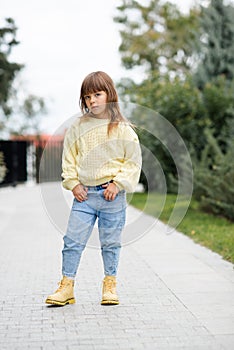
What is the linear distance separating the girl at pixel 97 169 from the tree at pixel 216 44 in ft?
41.9

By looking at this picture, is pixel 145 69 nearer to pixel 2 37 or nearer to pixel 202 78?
pixel 2 37

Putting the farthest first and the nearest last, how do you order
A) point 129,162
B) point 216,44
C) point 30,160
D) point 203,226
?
point 30,160, point 216,44, point 203,226, point 129,162

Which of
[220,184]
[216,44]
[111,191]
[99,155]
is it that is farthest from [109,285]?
[216,44]

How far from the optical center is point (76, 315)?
187 inches

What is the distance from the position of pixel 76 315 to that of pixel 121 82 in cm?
2211

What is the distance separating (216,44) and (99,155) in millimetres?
13259

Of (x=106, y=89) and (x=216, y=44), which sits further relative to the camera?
(x=216, y=44)

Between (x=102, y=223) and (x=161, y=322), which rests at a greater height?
(x=102, y=223)

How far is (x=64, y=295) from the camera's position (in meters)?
5.04

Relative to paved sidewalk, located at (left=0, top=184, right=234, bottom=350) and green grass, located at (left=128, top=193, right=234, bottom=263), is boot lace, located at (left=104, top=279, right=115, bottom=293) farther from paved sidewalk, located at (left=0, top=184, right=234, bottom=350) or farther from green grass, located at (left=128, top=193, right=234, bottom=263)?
green grass, located at (left=128, top=193, right=234, bottom=263)

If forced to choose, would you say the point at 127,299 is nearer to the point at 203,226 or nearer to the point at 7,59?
the point at 203,226

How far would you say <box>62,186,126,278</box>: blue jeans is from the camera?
16.5 ft

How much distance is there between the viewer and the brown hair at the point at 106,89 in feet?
16.4

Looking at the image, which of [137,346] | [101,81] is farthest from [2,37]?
[137,346]
